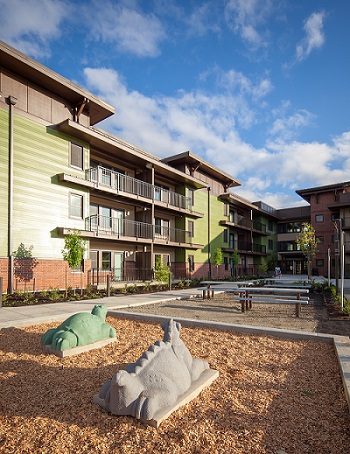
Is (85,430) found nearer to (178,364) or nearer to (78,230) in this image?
(178,364)

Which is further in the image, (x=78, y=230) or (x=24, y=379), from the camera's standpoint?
(x=78, y=230)

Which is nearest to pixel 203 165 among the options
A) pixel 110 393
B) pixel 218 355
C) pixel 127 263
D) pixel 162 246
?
pixel 162 246

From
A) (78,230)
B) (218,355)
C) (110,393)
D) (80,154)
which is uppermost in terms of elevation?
(80,154)

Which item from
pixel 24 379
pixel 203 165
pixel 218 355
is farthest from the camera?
pixel 203 165

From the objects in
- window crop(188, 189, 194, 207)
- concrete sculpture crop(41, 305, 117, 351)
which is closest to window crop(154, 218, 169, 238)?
window crop(188, 189, 194, 207)

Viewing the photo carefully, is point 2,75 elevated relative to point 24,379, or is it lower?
elevated

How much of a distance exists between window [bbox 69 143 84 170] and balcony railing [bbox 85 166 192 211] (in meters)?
0.62

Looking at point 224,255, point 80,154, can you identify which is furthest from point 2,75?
point 224,255

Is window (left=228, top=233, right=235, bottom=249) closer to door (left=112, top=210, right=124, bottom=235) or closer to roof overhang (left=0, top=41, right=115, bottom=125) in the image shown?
door (left=112, top=210, right=124, bottom=235)

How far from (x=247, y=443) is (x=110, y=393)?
4.78ft

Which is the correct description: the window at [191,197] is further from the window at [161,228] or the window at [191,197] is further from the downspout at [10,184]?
the downspout at [10,184]

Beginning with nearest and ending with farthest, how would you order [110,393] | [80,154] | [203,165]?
[110,393], [80,154], [203,165]

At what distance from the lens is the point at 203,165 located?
30.2m

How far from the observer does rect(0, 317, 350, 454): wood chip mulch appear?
2828 mm
